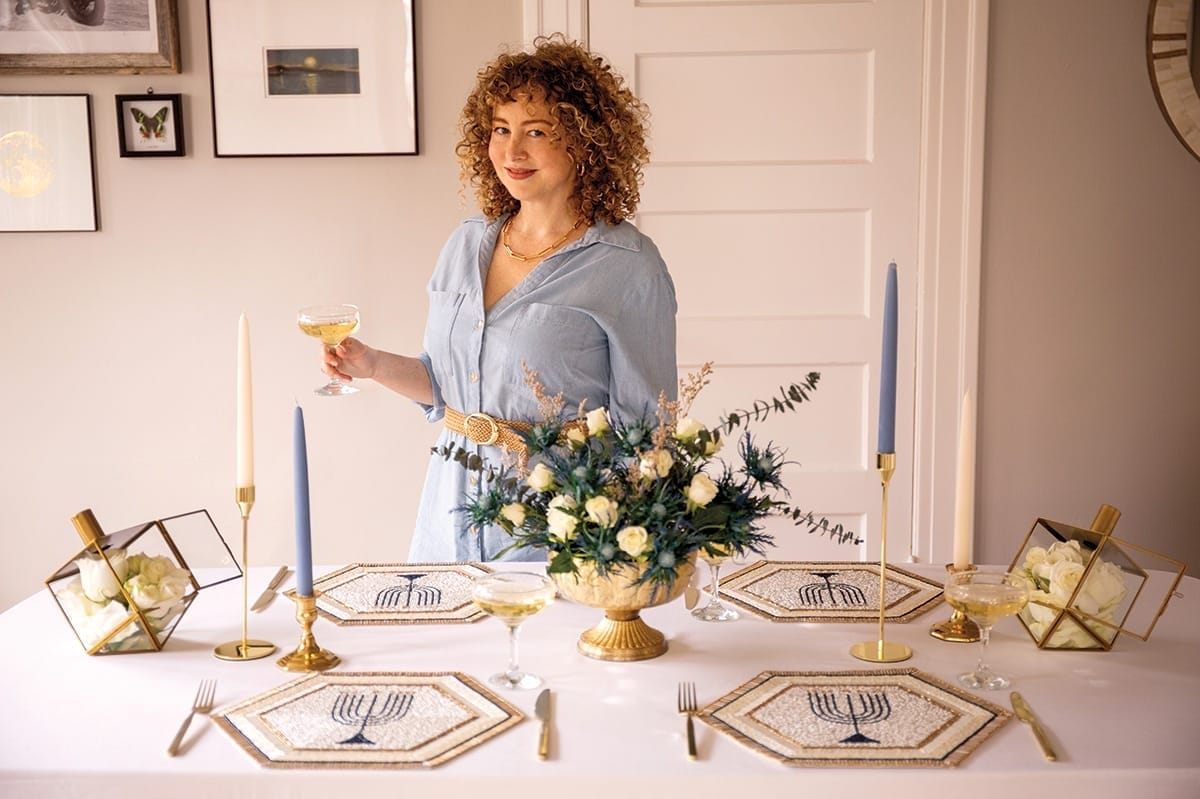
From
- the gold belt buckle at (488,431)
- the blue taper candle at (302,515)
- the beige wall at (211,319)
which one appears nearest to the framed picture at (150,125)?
the beige wall at (211,319)

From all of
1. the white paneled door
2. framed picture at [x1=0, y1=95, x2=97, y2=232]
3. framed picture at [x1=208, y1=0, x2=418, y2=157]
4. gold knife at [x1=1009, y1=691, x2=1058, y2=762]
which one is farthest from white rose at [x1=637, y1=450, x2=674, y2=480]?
framed picture at [x1=0, y1=95, x2=97, y2=232]

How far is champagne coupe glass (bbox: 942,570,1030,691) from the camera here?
4.59 feet

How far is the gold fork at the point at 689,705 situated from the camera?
123 cm

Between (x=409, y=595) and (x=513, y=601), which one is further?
(x=409, y=595)

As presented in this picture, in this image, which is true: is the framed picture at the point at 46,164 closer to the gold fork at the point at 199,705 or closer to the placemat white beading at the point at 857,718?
the gold fork at the point at 199,705

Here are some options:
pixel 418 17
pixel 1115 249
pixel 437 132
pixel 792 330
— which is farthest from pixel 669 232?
pixel 1115 249

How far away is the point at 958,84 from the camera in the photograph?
10.2ft

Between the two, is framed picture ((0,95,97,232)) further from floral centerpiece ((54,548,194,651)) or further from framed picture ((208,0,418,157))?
floral centerpiece ((54,548,194,651))

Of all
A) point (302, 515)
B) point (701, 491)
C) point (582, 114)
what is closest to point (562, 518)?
point (701, 491)

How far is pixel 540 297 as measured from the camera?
2.14 m

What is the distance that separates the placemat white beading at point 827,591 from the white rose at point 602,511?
387 millimetres

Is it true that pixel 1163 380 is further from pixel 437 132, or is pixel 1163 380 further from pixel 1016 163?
pixel 437 132

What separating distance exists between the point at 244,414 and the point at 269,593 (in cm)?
42

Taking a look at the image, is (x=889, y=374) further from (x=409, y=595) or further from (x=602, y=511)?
(x=409, y=595)
